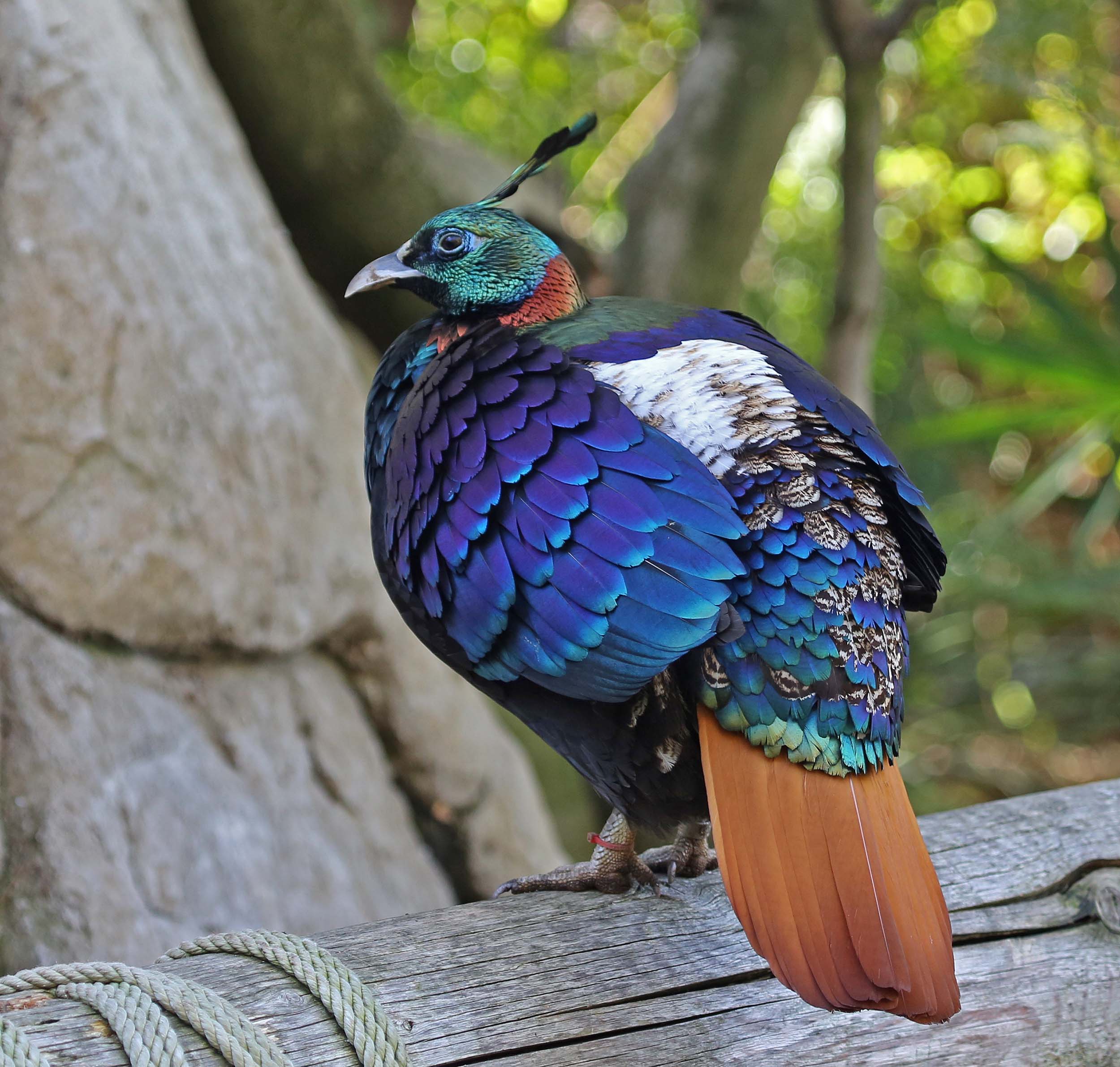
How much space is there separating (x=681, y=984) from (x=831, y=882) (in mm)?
282

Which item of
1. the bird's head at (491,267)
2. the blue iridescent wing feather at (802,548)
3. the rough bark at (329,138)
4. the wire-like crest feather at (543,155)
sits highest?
the rough bark at (329,138)

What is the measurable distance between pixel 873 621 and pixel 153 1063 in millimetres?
842

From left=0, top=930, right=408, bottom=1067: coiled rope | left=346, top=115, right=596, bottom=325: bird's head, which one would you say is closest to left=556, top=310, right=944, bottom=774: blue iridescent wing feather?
left=346, top=115, right=596, bottom=325: bird's head

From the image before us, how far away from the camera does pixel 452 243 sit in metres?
1.53

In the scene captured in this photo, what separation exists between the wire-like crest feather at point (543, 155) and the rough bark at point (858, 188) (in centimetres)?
119

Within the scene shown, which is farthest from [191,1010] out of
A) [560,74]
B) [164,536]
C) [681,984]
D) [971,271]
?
[971,271]

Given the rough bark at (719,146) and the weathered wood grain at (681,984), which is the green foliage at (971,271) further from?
the weathered wood grain at (681,984)

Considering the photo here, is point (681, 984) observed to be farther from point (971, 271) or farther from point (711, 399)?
point (971, 271)

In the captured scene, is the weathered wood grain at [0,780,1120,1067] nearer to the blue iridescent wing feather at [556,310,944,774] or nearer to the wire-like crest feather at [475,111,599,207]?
the blue iridescent wing feather at [556,310,944,774]

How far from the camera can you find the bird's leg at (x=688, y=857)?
61.2 inches

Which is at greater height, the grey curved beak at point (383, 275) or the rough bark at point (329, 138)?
the rough bark at point (329, 138)

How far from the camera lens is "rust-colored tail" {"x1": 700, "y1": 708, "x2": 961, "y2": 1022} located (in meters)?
1.10

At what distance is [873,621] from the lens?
125cm

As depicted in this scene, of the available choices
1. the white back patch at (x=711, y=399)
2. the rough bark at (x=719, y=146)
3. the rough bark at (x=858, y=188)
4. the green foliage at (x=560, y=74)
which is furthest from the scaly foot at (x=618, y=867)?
the green foliage at (x=560, y=74)
